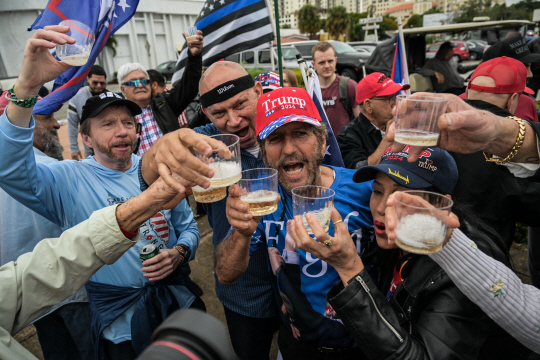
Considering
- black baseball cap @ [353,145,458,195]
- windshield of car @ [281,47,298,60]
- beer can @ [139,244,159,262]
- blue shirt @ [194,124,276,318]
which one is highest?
windshield of car @ [281,47,298,60]

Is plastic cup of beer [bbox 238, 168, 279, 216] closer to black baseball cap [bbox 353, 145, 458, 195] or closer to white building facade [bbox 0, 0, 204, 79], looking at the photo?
black baseball cap [bbox 353, 145, 458, 195]

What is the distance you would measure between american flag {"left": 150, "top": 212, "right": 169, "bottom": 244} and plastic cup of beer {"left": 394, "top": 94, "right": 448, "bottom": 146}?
189cm

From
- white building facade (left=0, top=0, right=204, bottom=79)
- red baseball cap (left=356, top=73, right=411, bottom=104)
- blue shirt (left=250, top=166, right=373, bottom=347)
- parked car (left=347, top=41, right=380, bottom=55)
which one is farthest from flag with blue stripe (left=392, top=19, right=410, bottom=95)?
white building facade (left=0, top=0, right=204, bottom=79)

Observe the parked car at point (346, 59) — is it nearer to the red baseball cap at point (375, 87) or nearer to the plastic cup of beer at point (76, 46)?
the red baseball cap at point (375, 87)

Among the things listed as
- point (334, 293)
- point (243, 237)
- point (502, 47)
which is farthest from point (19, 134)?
point (502, 47)

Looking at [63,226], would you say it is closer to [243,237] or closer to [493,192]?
[243,237]

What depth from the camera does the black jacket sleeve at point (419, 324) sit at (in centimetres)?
138

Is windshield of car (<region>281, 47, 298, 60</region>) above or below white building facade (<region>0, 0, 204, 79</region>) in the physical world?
below

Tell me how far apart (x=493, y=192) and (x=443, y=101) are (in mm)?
1453

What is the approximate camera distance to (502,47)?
5.00 metres

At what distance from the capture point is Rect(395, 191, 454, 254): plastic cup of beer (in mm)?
1371

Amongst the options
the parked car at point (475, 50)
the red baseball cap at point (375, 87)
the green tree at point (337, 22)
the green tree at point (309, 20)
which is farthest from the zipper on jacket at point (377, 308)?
the green tree at point (309, 20)

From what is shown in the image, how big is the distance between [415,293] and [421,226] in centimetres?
35

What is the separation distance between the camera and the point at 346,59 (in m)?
15.6
